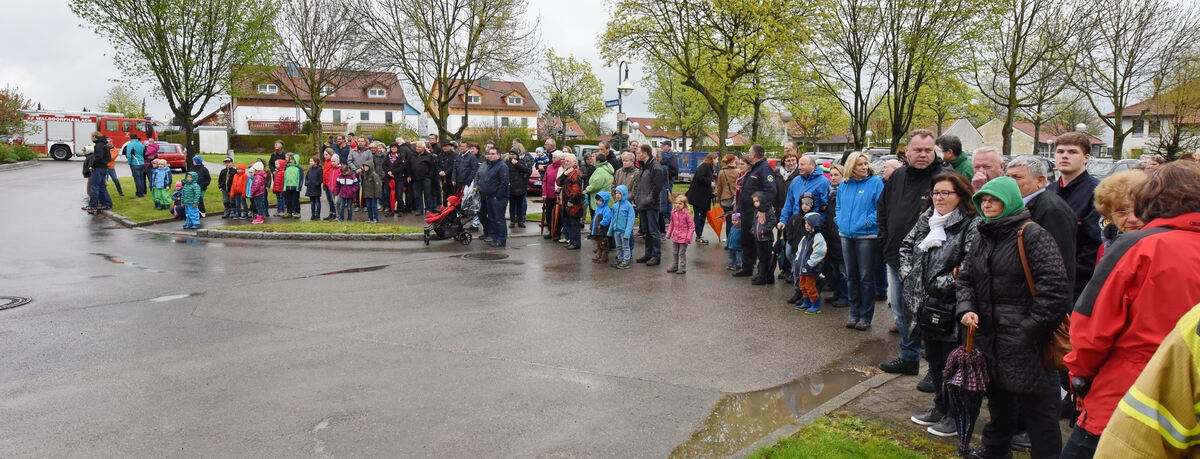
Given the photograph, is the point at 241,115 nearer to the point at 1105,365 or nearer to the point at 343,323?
the point at 343,323

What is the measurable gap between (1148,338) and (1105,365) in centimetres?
28

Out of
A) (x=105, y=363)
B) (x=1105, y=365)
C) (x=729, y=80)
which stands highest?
(x=729, y=80)

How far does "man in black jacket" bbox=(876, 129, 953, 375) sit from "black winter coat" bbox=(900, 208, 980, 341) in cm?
103

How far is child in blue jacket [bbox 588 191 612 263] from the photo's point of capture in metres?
11.2

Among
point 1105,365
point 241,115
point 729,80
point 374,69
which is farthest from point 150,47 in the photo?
point 241,115

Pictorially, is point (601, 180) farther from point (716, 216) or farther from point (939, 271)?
point (939, 271)

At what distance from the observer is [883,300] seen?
8953 mm

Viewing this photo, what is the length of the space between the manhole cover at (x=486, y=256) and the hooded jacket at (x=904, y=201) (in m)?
7.24

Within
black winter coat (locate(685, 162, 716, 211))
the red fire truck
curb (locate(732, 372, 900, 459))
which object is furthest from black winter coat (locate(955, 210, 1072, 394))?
the red fire truck

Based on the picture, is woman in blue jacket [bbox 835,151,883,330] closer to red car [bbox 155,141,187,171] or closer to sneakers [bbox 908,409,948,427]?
sneakers [bbox 908,409,948,427]

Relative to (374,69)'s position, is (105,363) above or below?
below

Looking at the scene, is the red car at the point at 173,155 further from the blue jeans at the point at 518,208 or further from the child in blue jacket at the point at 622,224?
the child in blue jacket at the point at 622,224

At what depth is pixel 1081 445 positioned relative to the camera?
2.88m

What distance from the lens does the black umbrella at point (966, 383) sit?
3.94 meters
